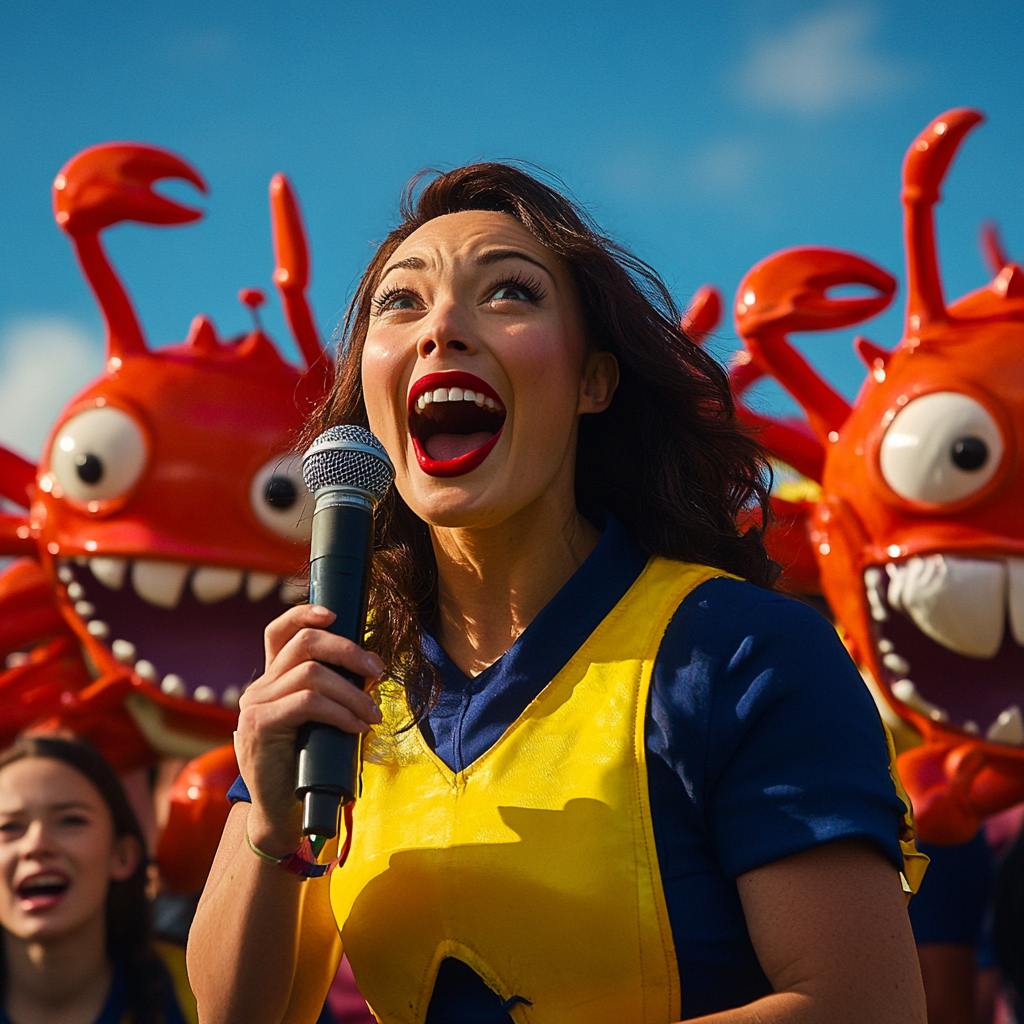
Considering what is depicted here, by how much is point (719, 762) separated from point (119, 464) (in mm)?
2959

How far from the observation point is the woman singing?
50.7 inches

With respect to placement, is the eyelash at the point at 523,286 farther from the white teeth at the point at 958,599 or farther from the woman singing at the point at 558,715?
the white teeth at the point at 958,599

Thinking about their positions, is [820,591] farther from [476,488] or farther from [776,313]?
[476,488]

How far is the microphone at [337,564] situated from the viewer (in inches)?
49.1

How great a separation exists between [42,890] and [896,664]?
2308mm

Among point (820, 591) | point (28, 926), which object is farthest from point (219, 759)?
point (820, 591)

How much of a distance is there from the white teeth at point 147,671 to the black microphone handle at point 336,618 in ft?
8.83

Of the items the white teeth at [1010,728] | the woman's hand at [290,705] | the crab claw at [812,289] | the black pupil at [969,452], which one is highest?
the crab claw at [812,289]

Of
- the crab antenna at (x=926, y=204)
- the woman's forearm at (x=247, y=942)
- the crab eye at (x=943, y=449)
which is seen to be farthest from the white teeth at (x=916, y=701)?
the woman's forearm at (x=247, y=942)

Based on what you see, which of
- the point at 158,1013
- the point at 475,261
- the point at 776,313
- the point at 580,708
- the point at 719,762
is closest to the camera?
the point at 719,762

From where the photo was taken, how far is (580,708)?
145 cm

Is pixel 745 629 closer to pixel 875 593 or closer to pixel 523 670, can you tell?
pixel 523 670

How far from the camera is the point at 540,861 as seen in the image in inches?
54.0

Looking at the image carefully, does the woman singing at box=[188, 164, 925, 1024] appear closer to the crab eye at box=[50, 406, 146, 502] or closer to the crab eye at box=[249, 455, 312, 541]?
the crab eye at box=[249, 455, 312, 541]
